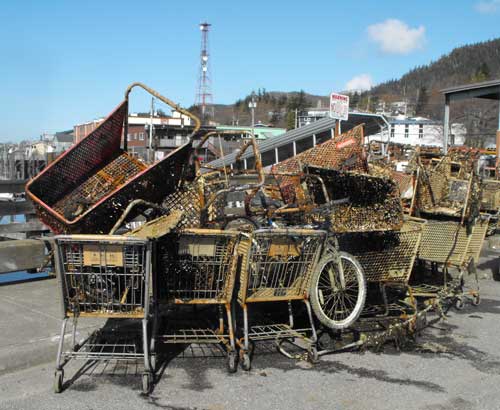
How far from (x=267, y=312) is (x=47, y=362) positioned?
2.57 metres

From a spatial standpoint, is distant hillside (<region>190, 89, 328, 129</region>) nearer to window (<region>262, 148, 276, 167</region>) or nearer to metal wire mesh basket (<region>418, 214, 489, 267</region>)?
window (<region>262, 148, 276, 167</region>)

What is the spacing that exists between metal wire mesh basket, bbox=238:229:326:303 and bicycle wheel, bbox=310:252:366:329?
0.47 ft

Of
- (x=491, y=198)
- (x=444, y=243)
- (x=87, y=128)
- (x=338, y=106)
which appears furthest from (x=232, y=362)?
(x=87, y=128)

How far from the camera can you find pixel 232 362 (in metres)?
4.68

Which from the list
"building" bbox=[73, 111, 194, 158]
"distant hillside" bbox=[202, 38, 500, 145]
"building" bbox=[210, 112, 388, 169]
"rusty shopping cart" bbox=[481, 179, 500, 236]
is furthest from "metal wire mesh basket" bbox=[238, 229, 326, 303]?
"distant hillside" bbox=[202, 38, 500, 145]

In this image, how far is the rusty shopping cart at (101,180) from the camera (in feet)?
16.1

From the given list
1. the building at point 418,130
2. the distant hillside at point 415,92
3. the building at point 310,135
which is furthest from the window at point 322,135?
the distant hillside at point 415,92

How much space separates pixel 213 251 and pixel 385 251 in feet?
8.09

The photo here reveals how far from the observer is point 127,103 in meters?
5.72

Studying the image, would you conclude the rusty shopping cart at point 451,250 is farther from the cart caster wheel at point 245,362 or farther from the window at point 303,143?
the window at point 303,143

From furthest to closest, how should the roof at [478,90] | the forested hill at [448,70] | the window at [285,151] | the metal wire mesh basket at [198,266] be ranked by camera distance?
the forested hill at [448,70] < the window at [285,151] < the roof at [478,90] < the metal wire mesh basket at [198,266]

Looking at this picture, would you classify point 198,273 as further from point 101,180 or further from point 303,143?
point 303,143

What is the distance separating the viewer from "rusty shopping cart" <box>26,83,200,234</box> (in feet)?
16.1

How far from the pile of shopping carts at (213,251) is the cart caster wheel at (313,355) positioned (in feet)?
0.04
